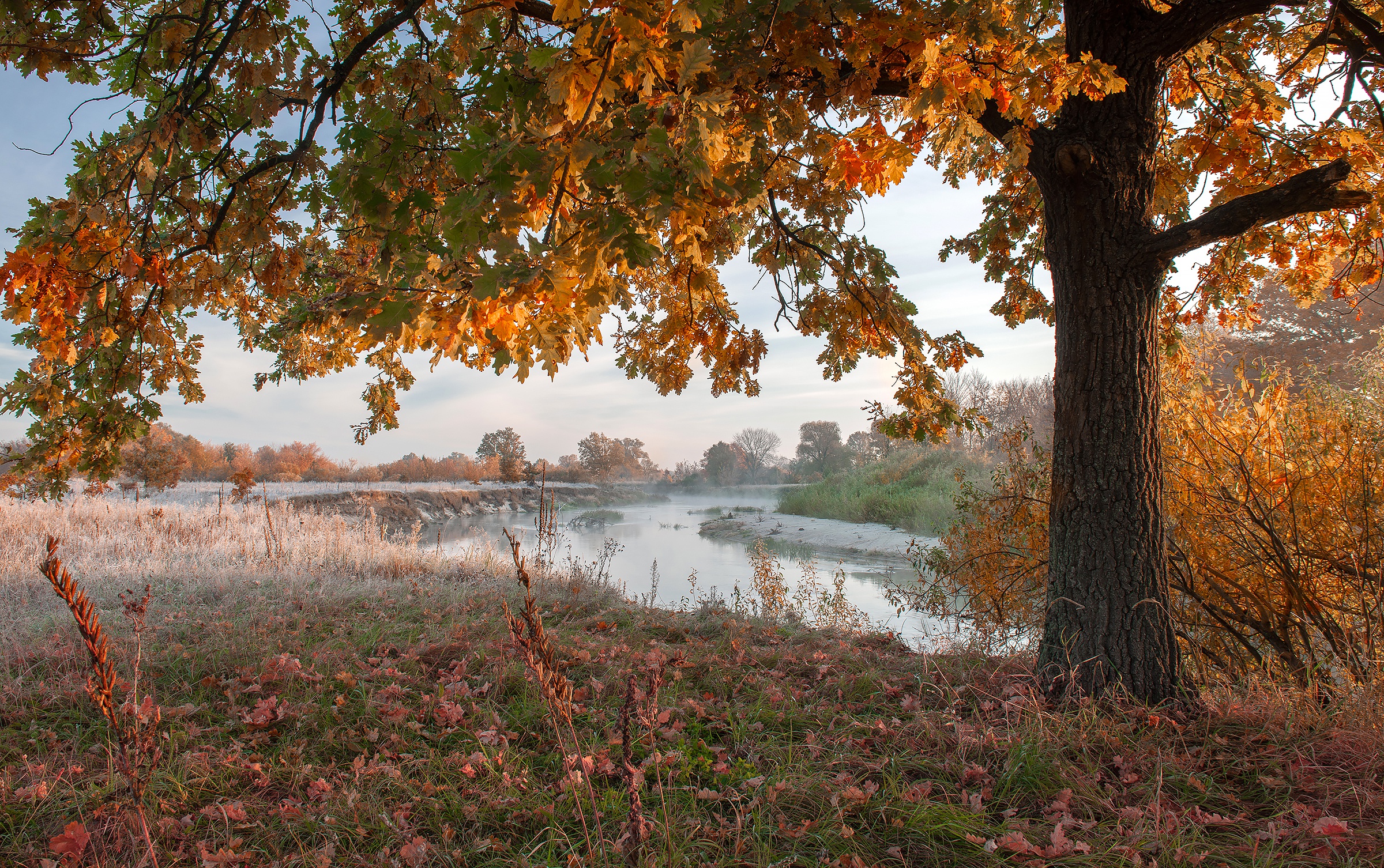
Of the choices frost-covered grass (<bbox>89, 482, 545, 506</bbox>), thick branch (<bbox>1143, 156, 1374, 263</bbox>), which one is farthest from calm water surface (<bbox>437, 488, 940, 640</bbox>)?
thick branch (<bbox>1143, 156, 1374, 263</bbox>)

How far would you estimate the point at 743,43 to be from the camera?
92.0 inches

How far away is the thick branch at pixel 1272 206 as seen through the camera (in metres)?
2.82

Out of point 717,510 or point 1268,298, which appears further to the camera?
point 717,510

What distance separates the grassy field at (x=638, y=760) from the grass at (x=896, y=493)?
1111 cm

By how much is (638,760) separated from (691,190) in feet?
7.44

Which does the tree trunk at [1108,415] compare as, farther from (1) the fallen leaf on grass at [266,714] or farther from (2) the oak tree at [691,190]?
(1) the fallen leaf on grass at [266,714]

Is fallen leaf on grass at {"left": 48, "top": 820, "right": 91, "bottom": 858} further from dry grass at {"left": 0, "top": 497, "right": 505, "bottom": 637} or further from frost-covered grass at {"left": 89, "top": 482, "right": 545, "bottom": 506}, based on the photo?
frost-covered grass at {"left": 89, "top": 482, "right": 545, "bottom": 506}

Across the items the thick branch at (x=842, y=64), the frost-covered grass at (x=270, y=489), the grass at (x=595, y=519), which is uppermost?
the thick branch at (x=842, y=64)

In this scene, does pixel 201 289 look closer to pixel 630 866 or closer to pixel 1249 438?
pixel 630 866

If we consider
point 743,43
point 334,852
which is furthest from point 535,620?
point 743,43

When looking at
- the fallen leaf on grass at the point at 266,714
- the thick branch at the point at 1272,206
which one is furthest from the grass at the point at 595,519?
the thick branch at the point at 1272,206

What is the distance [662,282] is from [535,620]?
139 inches

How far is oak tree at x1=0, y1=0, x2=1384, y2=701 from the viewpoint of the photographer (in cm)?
173

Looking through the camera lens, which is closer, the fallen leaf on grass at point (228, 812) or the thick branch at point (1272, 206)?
the fallen leaf on grass at point (228, 812)
